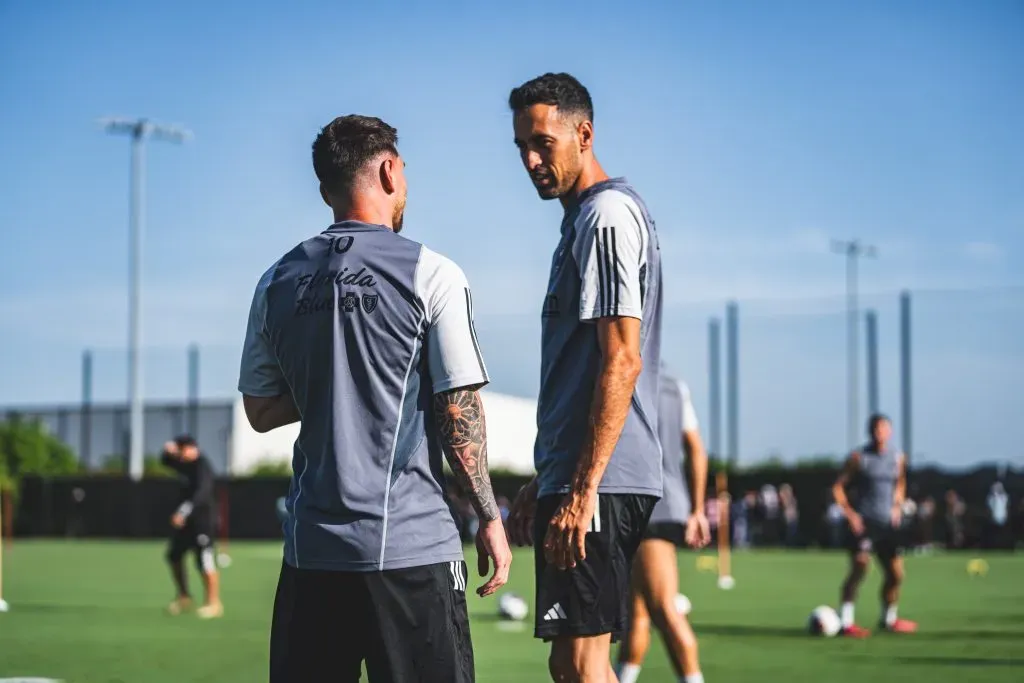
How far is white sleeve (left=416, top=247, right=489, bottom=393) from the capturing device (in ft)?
12.8

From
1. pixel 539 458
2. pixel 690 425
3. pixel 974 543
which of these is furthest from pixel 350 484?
pixel 974 543

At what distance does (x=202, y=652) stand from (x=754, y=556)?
2422cm

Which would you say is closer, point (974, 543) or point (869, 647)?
point (869, 647)

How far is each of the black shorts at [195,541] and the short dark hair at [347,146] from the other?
12.3 meters

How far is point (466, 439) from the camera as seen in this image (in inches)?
157

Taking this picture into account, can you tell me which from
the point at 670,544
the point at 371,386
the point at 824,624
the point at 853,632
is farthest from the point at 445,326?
the point at 853,632

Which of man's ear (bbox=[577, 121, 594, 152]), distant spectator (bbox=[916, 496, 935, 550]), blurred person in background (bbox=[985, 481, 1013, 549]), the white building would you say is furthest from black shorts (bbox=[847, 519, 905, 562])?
the white building

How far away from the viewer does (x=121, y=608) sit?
54.4ft

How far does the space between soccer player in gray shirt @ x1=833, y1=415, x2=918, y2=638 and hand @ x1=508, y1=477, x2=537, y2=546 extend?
903 centimetres

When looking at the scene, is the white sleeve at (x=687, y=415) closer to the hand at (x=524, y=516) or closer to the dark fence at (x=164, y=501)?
the hand at (x=524, y=516)

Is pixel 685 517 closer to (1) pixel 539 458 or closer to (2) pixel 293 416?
(1) pixel 539 458

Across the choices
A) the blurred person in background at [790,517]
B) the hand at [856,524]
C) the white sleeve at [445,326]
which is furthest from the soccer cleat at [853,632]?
the blurred person in background at [790,517]

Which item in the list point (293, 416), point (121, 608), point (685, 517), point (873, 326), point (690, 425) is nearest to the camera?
point (293, 416)

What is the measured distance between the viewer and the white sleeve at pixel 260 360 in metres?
4.10
